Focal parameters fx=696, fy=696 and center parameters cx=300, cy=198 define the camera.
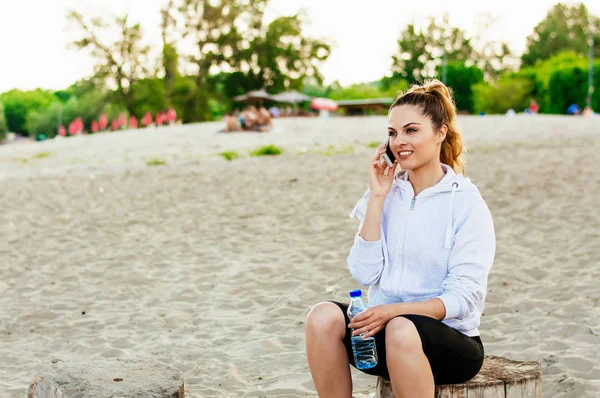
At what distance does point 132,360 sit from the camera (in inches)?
114

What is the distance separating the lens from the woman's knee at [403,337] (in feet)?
7.84

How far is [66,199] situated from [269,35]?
42298 mm

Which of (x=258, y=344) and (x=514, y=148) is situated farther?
(x=514, y=148)

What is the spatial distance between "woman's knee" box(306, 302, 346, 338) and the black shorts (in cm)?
15

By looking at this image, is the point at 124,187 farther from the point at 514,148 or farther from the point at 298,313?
the point at 514,148

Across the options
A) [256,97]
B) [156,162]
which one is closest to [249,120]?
[156,162]

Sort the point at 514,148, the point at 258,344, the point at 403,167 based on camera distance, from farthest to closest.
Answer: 1. the point at 514,148
2. the point at 258,344
3. the point at 403,167

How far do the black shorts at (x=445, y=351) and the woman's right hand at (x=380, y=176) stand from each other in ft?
1.71

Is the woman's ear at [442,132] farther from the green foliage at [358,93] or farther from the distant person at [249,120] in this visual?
the green foliage at [358,93]

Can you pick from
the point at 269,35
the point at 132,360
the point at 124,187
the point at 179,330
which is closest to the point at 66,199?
the point at 124,187

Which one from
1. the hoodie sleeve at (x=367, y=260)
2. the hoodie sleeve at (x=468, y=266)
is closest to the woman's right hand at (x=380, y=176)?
the hoodie sleeve at (x=367, y=260)

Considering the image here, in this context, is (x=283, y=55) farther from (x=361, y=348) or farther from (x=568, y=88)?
(x=361, y=348)

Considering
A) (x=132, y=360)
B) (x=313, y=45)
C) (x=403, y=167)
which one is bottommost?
(x=132, y=360)

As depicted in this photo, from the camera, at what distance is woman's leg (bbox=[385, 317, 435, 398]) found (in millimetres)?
2377
